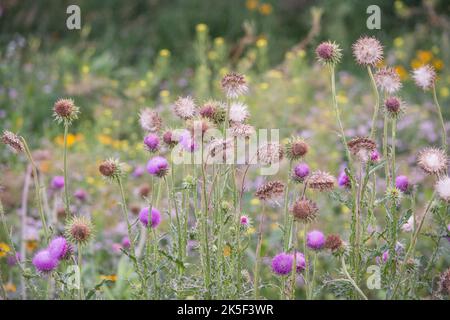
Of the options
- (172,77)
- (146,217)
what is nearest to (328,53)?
(146,217)

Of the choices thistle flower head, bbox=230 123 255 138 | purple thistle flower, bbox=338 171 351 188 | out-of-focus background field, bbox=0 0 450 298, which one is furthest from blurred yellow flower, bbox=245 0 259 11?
thistle flower head, bbox=230 123 255 138

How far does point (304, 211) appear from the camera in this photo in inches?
62.0

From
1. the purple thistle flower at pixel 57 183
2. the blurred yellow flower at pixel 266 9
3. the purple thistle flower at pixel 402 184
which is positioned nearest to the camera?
the purple thistle flower at pixel 402 184

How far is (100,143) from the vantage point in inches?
162

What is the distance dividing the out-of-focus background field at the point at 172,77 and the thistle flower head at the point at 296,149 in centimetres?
103

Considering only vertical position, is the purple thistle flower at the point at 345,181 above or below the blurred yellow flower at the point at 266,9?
below

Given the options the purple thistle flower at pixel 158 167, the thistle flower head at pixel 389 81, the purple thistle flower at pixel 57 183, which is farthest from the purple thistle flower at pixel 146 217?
the purple thistle flower at pixel 57 183

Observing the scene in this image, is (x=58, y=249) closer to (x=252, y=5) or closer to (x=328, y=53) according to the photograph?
(x=328, y=53)

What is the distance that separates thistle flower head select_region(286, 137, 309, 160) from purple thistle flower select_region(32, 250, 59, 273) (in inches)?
25.9

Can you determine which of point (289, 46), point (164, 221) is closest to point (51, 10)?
point (289, 46)

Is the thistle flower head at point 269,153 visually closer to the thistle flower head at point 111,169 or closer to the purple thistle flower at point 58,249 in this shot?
the thistle flower head at point 111,169

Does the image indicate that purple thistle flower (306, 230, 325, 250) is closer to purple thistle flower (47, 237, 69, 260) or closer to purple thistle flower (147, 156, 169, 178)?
Result: purple thistle flower (147, 156, 169, 178)

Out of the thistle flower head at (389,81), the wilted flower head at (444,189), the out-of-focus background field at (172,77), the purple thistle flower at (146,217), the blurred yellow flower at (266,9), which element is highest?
the blurred yellow flower at (266,9)

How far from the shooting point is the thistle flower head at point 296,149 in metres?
1.64
